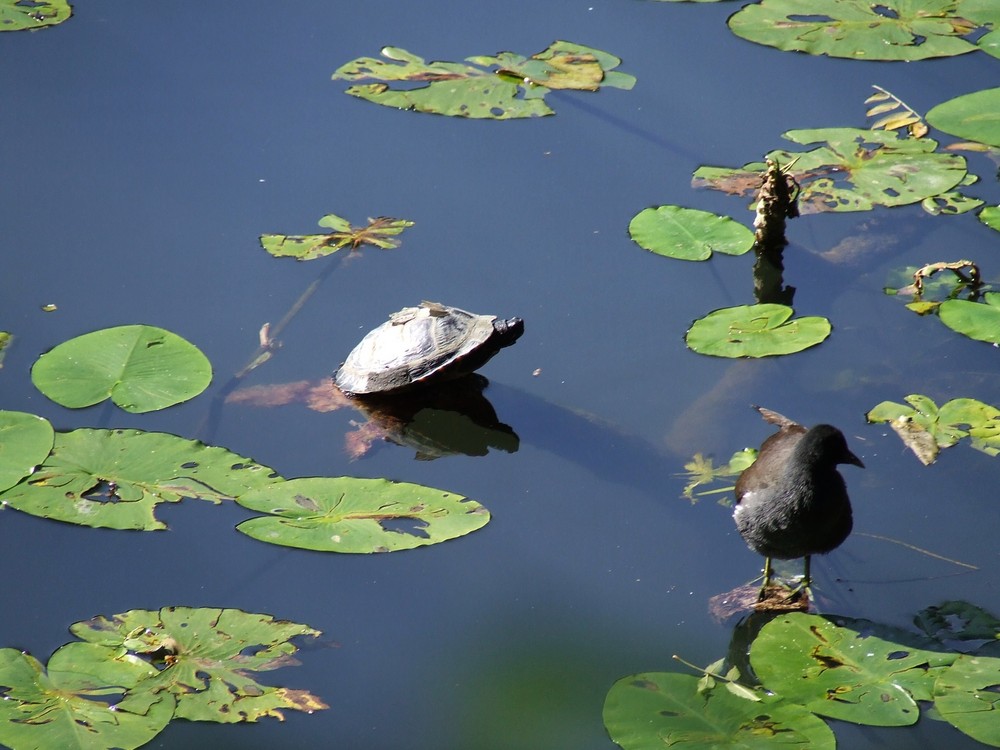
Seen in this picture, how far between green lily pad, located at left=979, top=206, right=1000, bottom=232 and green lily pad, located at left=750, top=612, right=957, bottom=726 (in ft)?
8.84

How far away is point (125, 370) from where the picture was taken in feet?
15.5

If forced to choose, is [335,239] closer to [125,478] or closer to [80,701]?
[125,478]

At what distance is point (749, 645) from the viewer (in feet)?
12.2

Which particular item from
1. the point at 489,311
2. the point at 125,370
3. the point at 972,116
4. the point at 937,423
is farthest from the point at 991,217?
the point at 125,370

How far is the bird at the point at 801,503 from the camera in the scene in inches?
145

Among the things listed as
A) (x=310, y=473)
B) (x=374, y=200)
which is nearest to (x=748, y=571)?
(x=310, y=473)

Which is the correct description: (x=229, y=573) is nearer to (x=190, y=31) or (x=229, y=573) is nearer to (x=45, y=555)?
(x=45, y=555)

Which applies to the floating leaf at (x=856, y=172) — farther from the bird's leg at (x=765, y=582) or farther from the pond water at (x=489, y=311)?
the bird's leg at (x=765, y=582)

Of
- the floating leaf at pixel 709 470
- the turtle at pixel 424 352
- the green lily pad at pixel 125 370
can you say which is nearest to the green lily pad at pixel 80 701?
the green lily pad at pixel 125 370

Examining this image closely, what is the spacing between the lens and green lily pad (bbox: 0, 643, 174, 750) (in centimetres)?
330

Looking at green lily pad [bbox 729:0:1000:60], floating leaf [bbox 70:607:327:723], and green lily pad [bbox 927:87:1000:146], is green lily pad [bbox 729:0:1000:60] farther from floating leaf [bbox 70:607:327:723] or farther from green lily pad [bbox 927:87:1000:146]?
floating leaf [bbox 70:607:327:723]

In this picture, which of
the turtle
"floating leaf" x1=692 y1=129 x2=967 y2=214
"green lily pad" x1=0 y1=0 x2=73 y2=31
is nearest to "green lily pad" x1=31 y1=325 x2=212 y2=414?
the turtle

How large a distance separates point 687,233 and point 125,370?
2.68 m

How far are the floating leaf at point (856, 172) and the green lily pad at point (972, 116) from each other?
139 mm
